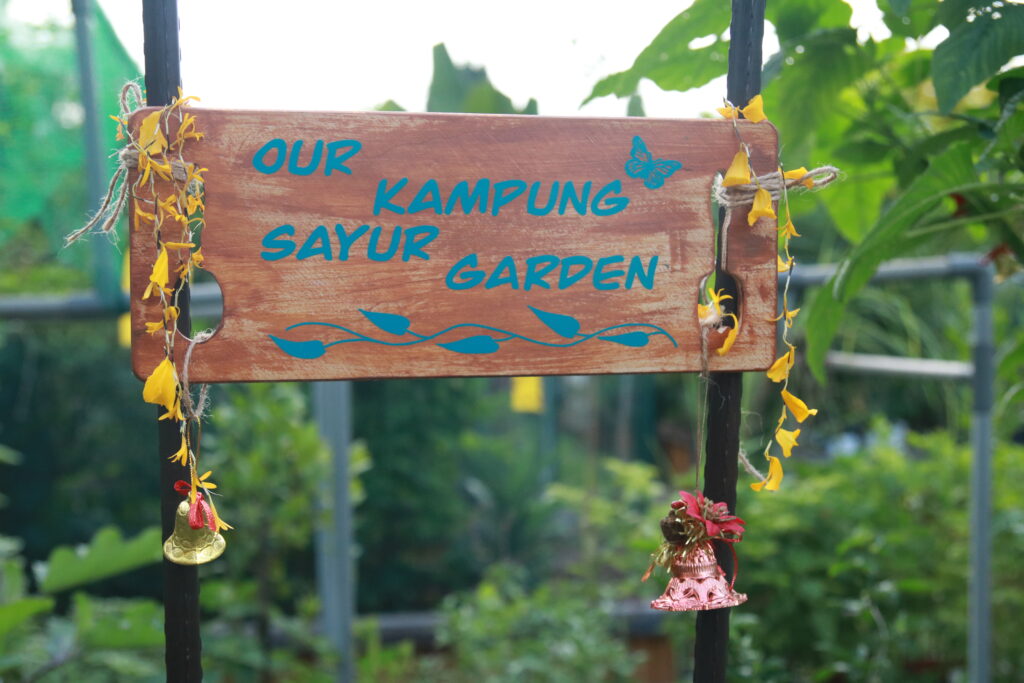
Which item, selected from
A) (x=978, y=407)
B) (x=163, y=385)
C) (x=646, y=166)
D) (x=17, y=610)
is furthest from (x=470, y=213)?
(x=978, y=407)

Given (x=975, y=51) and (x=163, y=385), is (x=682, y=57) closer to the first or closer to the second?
(x=975, y=51)

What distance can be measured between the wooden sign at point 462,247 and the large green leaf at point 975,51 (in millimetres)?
172

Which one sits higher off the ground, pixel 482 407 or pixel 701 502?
pixel 701 502

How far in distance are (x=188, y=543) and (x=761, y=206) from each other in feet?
1.58

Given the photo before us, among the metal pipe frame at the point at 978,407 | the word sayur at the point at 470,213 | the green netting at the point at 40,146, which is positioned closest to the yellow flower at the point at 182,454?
the word sayur at the point at 470,213

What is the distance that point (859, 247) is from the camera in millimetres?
729

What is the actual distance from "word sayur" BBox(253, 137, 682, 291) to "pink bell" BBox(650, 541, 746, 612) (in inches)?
8.3

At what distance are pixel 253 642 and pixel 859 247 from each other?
1.30 m

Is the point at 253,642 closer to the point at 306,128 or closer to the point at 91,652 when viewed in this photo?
the point at 91,652

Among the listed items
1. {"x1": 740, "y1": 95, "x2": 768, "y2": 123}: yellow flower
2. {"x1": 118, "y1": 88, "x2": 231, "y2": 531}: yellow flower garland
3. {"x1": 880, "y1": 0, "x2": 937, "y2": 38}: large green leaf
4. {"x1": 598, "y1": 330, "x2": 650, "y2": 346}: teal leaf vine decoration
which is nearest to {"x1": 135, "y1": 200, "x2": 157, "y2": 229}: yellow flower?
{"x1": 118, "y1": 88, "x2": 231, "y2": 531}: yellow flower garland

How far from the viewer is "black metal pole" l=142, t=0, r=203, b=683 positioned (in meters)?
0.59

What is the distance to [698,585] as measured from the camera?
2.07ft

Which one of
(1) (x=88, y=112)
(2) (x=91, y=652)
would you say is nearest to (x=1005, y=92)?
(2) (x=91, y=652)

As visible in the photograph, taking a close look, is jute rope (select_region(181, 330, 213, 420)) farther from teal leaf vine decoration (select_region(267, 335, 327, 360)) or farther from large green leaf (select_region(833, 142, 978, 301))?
large green leaf (select_region(833, 142, 978, 301))
